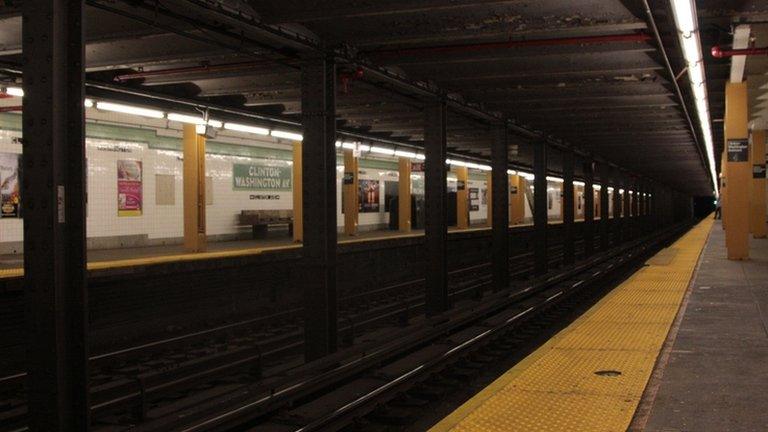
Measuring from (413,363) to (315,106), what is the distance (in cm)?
287

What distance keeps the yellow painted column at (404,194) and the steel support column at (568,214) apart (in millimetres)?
7493

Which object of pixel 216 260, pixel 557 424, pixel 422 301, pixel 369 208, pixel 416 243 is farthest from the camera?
pixel 369 208

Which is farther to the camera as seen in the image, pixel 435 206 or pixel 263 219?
pixel 263 219

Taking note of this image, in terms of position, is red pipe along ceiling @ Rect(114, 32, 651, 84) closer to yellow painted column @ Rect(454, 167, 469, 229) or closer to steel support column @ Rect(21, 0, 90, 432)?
steel support column @ Rect(21, 0, 90, 432)

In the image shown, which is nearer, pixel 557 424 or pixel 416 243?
pixel 557 424

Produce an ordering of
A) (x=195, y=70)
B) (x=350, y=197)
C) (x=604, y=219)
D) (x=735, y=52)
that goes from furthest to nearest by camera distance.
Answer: (x=604, y=219), (x=350, y=197), (x=735, y=52), (x=195, y=70)

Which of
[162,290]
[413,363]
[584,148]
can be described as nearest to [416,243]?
[584,148]

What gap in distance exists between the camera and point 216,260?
12070 mm

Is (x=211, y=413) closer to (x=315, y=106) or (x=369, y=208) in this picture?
(x=315, y=106)

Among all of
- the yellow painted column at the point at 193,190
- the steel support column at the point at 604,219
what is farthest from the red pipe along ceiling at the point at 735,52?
the steel support column at the point at 604,219

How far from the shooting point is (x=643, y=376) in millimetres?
5418

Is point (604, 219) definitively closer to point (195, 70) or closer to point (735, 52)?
point (735, 52)

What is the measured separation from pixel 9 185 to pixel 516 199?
26369mm

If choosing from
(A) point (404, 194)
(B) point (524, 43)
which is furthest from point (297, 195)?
(B) point (524, 43)
